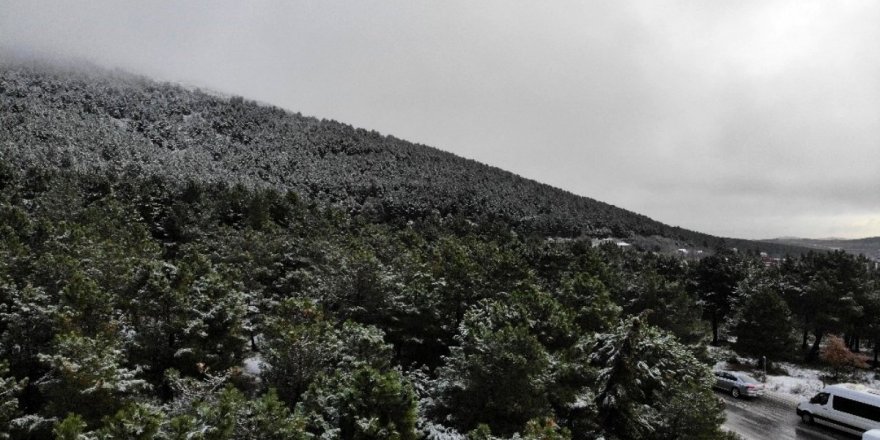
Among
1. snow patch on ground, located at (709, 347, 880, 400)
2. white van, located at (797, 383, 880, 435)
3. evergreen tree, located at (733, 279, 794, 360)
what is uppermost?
evergreen tree, located at (733, 279, 794, 360)

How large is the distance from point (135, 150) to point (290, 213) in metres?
77.8

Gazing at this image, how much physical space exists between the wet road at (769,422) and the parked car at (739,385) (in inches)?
22.0

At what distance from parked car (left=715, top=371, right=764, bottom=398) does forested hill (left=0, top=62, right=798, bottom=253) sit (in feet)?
260

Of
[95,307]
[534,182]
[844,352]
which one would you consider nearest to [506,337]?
[95,307]

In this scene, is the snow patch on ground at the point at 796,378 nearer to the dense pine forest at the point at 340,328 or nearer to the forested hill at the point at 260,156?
the dense pine forest at the point at 340,328

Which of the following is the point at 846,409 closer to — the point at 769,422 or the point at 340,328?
the point at 769,422

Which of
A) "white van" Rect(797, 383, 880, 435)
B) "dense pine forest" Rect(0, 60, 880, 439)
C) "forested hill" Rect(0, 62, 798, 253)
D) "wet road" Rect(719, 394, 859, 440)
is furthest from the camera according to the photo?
"forested hill" Rect(0, 62, 798, 253)

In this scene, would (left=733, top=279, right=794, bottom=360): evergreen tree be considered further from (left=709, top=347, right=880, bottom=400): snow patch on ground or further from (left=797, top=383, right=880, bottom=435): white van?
(left=797, top=383, right=880, bottom=435): white van

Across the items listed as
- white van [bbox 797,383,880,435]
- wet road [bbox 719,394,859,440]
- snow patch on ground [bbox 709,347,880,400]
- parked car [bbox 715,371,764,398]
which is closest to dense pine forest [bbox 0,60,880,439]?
snow patch on ground [bbox 709,347,880,400]

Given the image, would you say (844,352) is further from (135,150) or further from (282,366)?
(135,150)

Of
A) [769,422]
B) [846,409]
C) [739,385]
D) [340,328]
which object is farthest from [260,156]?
[846,409]

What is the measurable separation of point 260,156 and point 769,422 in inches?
5905

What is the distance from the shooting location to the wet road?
92.6 ft

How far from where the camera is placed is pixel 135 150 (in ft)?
400
